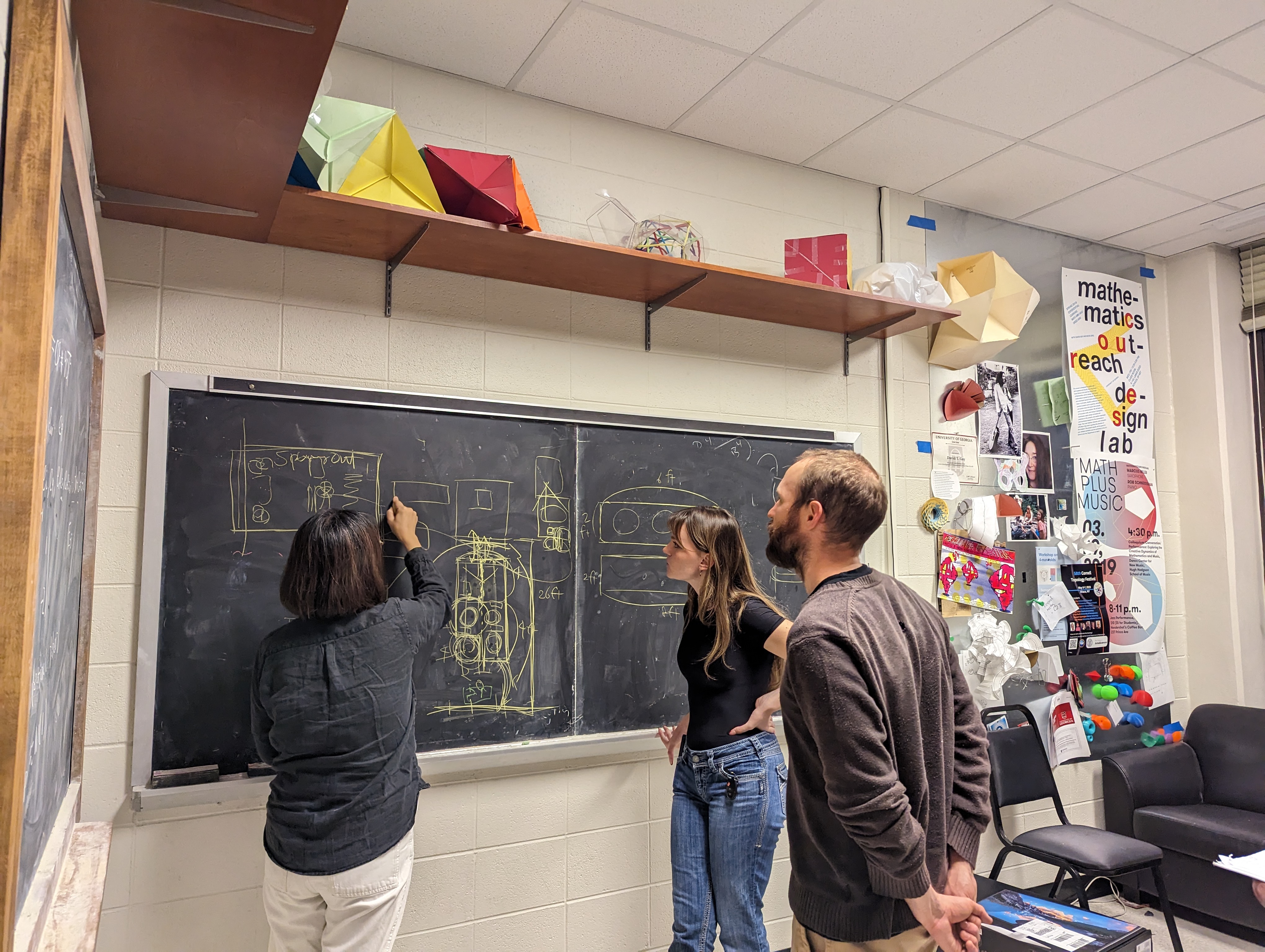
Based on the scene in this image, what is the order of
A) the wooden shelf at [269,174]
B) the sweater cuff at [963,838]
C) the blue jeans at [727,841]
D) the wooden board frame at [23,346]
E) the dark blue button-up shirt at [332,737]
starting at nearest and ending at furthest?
the wooden board frame at [23,346]
the wooden shelf at [269,174]
the sweater cuff at [963,838]
the dark blue button-up shirt at [332,737]
the blue jeans at [727,841]

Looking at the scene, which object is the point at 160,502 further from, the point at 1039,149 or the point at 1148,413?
the point at 1148,413

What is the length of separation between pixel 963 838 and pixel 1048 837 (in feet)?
5.82

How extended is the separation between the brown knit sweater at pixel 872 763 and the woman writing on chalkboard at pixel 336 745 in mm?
881

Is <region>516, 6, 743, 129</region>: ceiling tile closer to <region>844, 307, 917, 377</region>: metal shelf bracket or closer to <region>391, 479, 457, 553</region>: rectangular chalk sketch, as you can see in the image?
<region>844, 307, 917, 377</region>: metal shelf bracket

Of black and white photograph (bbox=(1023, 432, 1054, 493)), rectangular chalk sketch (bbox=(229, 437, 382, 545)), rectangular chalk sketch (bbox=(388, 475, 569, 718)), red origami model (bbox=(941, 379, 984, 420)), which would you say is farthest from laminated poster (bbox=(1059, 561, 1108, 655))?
rectangular chalk sketch (bbox=(229, 437, 382, 545))

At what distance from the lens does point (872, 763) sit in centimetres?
138

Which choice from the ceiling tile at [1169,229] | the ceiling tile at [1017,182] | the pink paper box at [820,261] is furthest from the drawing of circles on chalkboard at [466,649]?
the ceiling tile at [1169,229]

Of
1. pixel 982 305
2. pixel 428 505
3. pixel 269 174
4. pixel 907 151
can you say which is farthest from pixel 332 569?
pixel 982 305

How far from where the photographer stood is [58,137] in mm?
904

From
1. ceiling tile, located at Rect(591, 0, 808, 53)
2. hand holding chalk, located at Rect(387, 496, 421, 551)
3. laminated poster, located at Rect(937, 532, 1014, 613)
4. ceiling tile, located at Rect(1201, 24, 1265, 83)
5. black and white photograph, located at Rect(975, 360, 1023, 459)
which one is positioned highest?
ceiling tile, located at Rect(1201, 24, 1265, 83)

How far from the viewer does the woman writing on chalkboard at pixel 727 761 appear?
2148 millimetres

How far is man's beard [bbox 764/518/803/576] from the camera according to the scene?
1.69m

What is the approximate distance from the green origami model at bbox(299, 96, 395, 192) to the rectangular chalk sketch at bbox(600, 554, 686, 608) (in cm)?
137

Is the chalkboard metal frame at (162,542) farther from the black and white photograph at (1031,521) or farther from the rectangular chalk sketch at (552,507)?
the black and white photograph at (1031,521)
